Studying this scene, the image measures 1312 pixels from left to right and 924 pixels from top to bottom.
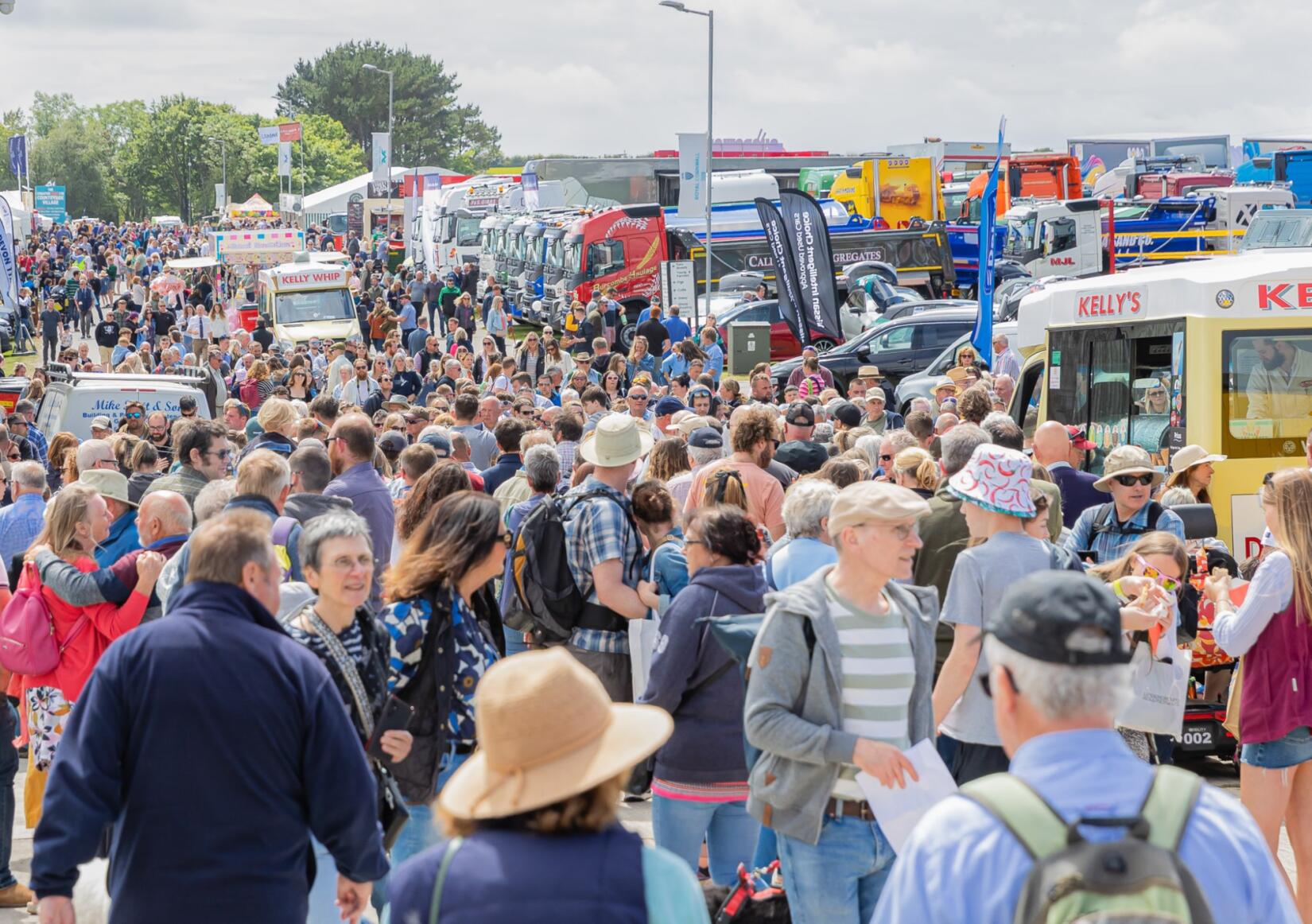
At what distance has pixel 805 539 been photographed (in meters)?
5.91

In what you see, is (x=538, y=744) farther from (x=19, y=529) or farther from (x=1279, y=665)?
(x=19, y=529)

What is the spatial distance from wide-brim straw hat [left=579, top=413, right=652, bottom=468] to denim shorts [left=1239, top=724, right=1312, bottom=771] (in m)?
2.74

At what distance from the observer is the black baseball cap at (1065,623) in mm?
2514

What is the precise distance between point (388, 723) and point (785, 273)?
21.8 meters

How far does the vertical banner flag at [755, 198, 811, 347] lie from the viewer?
25.8 metres

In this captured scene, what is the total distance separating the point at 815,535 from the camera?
5910 mm

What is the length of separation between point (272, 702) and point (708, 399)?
11.0 metres

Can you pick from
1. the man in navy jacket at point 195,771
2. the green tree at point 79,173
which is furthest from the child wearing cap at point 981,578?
the green tree at point 79,173

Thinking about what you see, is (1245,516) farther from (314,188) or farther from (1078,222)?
(314,188)

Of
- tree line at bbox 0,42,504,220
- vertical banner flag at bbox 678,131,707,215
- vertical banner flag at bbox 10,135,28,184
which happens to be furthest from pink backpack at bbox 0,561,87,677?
tree line at bbox 0,42,504,220

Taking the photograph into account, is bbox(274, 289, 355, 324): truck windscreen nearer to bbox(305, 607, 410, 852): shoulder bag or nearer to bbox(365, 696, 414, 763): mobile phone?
bbox(305, 607, 410, 852): shoulder bag

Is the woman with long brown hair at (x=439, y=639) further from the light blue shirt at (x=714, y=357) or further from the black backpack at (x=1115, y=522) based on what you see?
the light blue shirt at (x=714, y=357)

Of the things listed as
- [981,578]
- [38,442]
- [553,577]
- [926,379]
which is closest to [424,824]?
[553,577]

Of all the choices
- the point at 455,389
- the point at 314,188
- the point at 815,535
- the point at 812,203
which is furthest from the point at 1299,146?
the point at 314,188
